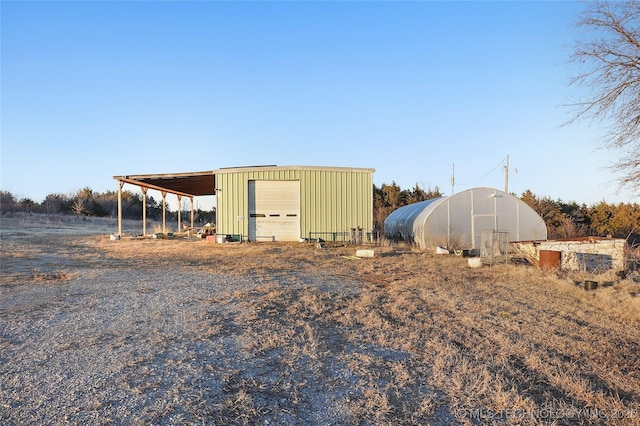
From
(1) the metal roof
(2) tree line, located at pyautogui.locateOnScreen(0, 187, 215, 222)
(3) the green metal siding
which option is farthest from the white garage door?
(2) tree line, located at pyautogui.locateOnScreen(0, 187, 215, 222)

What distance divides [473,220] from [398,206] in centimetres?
1935

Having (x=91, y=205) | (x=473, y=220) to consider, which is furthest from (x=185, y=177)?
(x=91, y=205)

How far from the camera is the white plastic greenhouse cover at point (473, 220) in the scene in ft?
56.2

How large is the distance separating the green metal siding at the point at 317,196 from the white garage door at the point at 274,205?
0.30m

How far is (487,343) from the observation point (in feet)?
15.6

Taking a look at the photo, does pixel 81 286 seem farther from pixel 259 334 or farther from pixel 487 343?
pixel 487 343

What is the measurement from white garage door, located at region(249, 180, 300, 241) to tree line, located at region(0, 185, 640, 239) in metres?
10.5

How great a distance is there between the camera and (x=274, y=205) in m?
18.4

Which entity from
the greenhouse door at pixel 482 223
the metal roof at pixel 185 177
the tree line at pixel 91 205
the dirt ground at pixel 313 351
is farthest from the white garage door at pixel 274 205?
the tree line at pixel 91 205

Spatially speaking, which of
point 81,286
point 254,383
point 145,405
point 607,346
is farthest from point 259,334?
point 81,286

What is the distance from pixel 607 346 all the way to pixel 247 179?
51.4 ft

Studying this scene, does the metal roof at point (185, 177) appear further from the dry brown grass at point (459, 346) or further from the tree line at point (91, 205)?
the tree line at point (91, 205)

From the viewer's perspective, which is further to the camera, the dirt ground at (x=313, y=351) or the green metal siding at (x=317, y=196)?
the green metal siding at (x=317, y=196)

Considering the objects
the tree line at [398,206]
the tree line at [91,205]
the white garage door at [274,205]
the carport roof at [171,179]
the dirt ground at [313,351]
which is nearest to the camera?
the dirt ground at [313,351]
